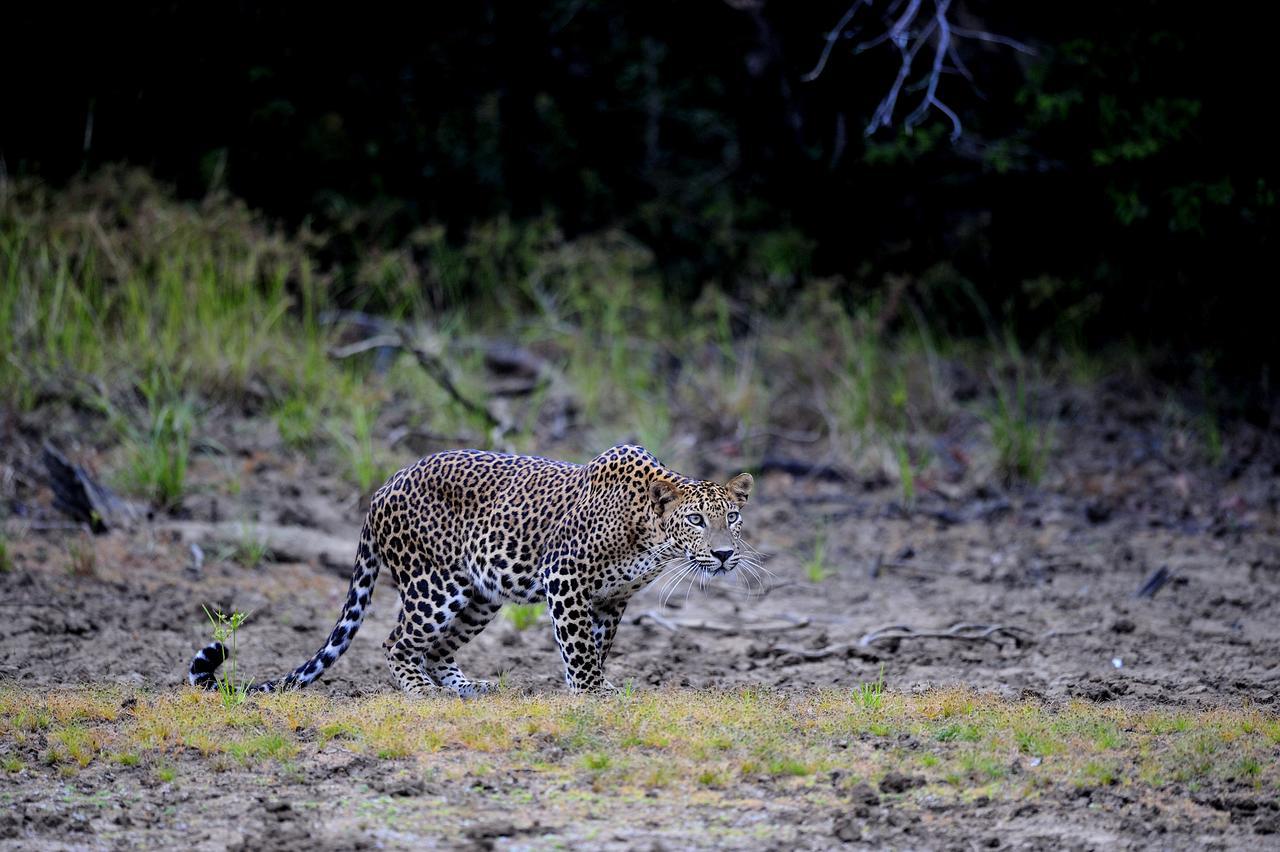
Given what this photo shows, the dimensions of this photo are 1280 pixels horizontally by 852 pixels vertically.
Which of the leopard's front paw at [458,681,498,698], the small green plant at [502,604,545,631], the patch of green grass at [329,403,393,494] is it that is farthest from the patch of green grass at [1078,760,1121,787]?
the patch of green grass at [329,403,393,494]

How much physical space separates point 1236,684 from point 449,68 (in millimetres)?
13141

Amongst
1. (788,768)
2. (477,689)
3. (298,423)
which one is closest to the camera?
(788,768)

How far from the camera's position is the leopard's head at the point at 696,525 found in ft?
24.6

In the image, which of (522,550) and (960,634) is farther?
(960,634)

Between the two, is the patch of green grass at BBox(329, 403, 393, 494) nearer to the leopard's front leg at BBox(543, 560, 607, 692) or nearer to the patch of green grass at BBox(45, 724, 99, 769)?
the leopard's front leg at BBox(543, 560, 607, 692)

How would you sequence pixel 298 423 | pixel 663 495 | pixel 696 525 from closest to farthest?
pixel 696 525 < pixel 663 495 < pixel 298 423

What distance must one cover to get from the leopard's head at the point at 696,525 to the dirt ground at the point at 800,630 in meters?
1.01

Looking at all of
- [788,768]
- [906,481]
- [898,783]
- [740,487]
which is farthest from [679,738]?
[906,481]

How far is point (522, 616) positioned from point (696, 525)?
2.67 meters

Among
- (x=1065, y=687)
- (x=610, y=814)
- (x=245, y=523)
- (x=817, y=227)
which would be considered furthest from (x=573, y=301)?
(x=610, y=814)

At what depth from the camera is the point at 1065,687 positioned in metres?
8.18

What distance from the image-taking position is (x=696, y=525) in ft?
24.7

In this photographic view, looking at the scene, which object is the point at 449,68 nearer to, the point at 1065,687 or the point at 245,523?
the point at 245,523

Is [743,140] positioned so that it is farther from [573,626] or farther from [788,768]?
[788,768]
